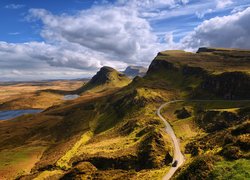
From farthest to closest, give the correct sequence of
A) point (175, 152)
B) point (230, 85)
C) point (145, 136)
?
1. point (230, 85)
2. point (145, 136)
3. point (175, 152)

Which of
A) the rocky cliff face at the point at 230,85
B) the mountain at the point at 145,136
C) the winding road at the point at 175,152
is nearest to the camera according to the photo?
the mountain at the point at 145,136

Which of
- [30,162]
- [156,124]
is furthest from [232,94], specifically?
[30,162]

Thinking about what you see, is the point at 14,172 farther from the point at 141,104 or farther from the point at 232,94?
the point at 232,94

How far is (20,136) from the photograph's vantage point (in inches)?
5945

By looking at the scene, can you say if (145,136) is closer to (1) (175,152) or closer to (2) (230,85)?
(1) (175,152)

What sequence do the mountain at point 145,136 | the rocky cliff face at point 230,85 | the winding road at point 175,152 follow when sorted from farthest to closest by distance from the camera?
the rocky cliff face at point 230,85
the winding road at point 175,152
the mountain at point 145,136

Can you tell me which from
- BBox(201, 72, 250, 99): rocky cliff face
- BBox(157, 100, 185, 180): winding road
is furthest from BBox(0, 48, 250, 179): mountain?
BBox(157, 100, 185, 180): winding road

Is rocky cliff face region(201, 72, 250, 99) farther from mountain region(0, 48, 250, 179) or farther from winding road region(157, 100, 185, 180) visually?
winding road region(157, 100, 185, 180)

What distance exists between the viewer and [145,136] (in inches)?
3853

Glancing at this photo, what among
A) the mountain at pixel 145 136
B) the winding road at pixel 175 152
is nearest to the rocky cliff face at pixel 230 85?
the mountain at pixel 145 136

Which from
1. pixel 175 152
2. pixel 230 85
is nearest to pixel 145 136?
pixel 175 152

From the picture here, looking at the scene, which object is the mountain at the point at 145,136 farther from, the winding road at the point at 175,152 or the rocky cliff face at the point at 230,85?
the winding road at the point at 175,152

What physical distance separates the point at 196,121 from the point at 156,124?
49.7ft

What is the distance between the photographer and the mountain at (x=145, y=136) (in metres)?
65.8
